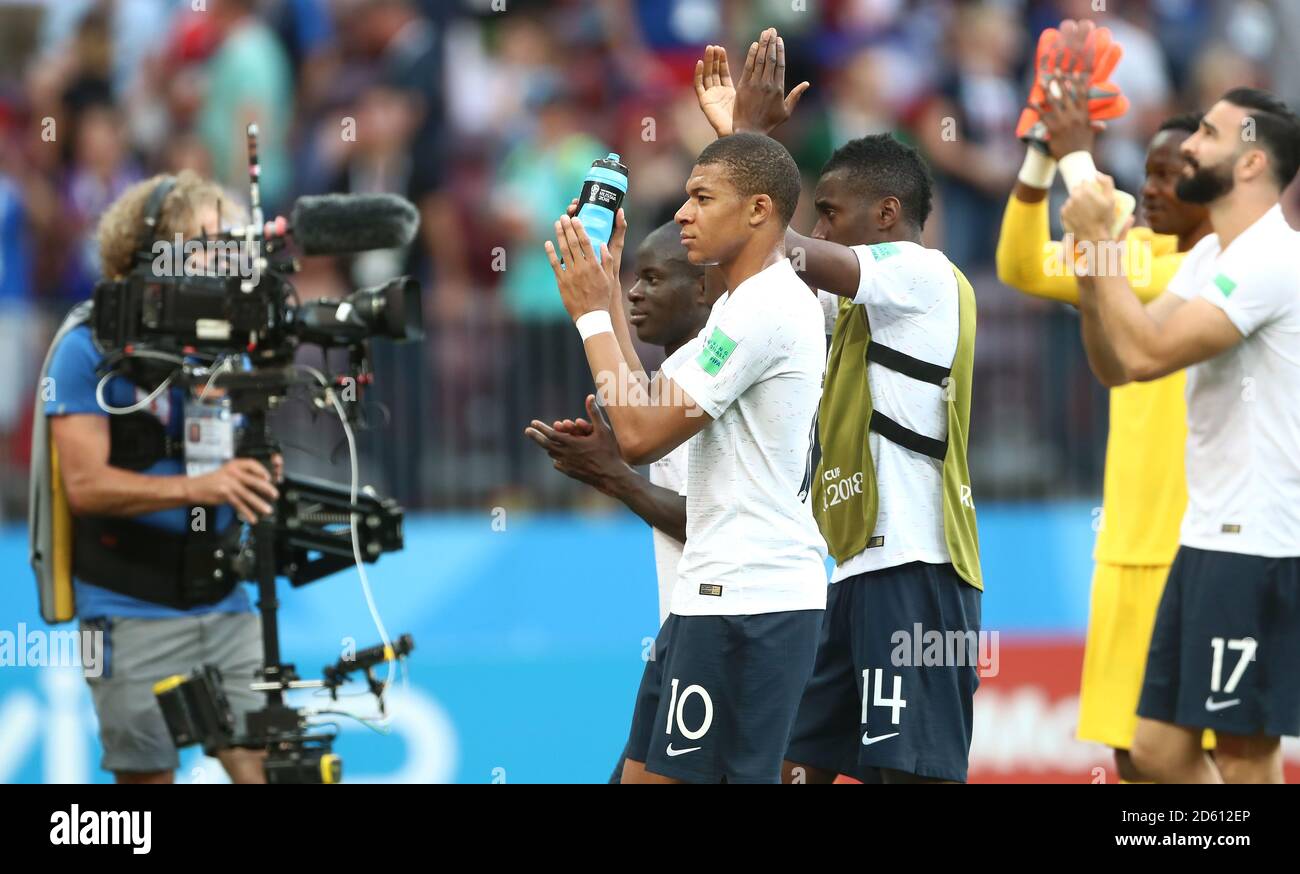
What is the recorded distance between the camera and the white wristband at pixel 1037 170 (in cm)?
643

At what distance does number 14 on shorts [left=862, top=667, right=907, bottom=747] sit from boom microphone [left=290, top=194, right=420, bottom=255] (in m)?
2.11

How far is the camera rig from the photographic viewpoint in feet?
19.3

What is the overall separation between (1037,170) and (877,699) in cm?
194

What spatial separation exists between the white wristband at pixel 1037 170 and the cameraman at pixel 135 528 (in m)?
2.85

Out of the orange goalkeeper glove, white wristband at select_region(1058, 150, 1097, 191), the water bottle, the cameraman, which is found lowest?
the cameraman

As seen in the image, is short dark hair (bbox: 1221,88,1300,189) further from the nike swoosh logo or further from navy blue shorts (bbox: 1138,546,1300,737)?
the nike swoosh logo

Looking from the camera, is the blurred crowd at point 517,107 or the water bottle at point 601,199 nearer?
the water bottle at point 601,199

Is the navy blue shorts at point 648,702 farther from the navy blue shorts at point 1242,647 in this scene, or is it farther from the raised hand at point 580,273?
the navy blue shorts at point 1242,647

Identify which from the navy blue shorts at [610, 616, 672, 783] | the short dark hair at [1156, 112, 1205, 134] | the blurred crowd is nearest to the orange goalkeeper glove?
the short dark hair at [1156, 112, 1205, 134]

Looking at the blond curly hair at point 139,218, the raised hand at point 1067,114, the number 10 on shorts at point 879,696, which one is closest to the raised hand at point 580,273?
the raised hand at point 1067,114

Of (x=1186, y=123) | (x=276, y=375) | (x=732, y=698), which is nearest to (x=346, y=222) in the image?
(x=276, y=375)

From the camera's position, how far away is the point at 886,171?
621 centimetres
